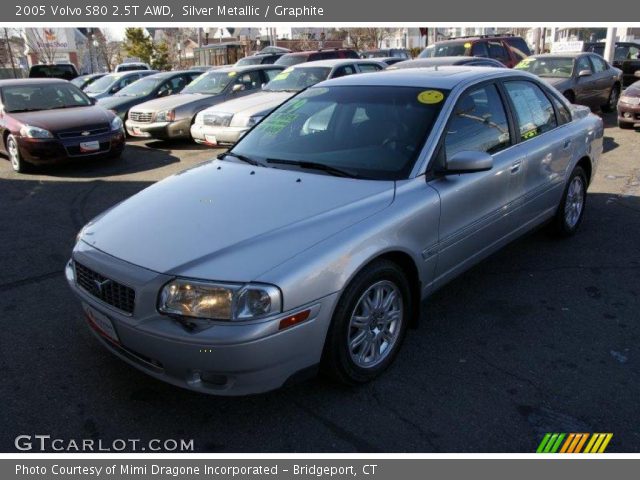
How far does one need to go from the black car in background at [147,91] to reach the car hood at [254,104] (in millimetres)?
3201

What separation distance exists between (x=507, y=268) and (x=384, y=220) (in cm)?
211

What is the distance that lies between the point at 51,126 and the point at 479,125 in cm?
726

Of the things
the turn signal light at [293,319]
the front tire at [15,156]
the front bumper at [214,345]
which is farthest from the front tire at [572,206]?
the front tire at [15,156]

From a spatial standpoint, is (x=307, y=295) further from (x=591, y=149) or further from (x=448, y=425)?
(x=591, y=149)

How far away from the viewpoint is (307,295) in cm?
252

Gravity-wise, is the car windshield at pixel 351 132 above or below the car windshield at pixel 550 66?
below

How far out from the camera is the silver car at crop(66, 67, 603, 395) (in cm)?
248

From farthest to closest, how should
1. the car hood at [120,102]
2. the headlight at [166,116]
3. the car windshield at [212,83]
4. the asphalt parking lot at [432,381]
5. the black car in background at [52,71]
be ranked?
the black car in background at [52,71] < the car hood at [120,102] < the car windshield at [212,83] < the headlight at [166,116] < the asphalt parking lot at [432,381]

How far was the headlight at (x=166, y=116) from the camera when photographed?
10.8 meters

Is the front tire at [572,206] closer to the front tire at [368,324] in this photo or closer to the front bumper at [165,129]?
the front tire at [368,324]

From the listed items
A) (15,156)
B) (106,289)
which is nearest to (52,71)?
(15,156)

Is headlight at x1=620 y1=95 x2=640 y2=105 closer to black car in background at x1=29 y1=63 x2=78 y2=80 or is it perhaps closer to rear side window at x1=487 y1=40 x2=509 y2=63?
rear side window at x1=487 y1=40 x2=509 y2=63

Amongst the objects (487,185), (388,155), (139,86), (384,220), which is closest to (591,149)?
(487,185)
